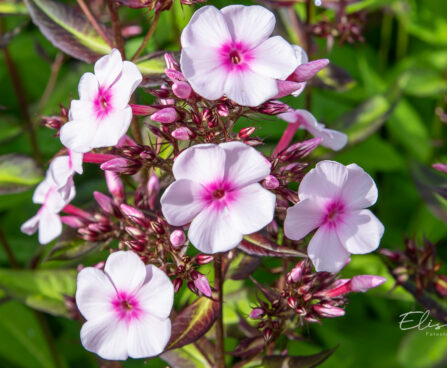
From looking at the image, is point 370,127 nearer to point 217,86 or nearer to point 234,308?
point 234,308

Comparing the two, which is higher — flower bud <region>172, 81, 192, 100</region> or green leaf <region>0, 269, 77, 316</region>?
flower bud <region>172, 81, 192, 100</region>

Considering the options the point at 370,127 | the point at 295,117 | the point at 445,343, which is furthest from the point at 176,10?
the point at 445,343

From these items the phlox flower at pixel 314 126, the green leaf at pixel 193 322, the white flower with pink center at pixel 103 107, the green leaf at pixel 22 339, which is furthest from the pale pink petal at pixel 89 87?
the green leaf at pixel 22 339

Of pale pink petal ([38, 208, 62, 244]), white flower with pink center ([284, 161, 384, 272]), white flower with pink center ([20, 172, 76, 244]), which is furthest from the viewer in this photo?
pale pink petal ([38, 208, 62, 244])

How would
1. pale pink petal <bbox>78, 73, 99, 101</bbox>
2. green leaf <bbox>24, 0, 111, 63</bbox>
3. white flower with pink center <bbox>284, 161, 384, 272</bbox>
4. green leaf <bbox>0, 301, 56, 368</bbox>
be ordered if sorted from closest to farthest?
white flower with pink center <bbox>284, 161, 384, 272</bbox>
pale pink petal <bbox>78, 73, 99, 101</bbox>
green leaf <bbox>24, 0, 111, 63</bbox>
green leaf <bbox>0, 301, 56, 368</bbox>

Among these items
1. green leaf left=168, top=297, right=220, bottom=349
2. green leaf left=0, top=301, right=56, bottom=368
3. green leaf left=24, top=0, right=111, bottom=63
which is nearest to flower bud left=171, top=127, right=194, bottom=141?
green leaf left=168, top=297, right=220, bottom=349

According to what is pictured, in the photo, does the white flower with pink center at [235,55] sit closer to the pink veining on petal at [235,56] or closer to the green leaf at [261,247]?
the pink veining on petal at [235,56]

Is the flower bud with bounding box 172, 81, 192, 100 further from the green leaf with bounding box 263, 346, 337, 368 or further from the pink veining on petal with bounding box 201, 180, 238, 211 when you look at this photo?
the green leaf with bounding box 263, 346, 337, 368
